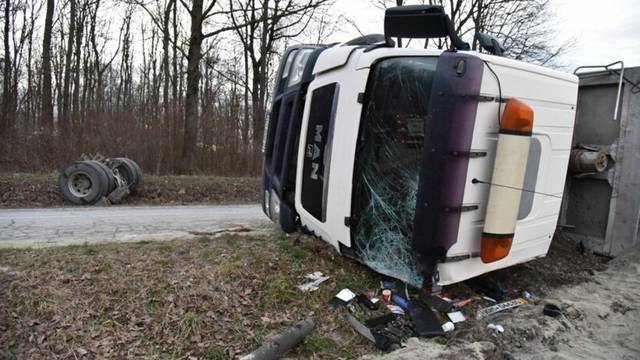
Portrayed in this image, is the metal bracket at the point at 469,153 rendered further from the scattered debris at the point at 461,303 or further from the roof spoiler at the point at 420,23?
the scattered debris at the point at 461,303

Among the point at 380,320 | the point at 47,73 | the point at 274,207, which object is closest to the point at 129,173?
the point at 274,207

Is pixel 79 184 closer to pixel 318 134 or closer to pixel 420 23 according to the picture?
pixel 318 134

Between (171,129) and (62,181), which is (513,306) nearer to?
(62,181)

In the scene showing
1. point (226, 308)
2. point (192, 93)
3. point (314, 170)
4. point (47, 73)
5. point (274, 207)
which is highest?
point (47, 73)

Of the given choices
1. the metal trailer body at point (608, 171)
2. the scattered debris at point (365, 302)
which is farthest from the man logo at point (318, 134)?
the metal trailer body at point (608, 171)

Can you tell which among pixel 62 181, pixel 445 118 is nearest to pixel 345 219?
pixel 445 118

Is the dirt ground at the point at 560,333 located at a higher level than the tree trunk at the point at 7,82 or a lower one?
lower

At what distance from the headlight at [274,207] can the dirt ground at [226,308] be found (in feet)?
1.31

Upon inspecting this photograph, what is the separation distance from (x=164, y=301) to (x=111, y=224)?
3.17m

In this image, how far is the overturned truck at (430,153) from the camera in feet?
10.2

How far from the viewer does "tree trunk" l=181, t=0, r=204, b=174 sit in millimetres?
13633

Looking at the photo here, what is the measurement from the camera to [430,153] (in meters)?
3.15

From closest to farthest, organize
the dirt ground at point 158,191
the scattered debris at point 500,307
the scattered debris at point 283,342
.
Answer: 1. the scattered debris at point 283,342
2. the scattered debris at point 500,307
3. the dirt ground at point 158,191

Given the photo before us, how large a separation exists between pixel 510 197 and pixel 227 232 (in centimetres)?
330
